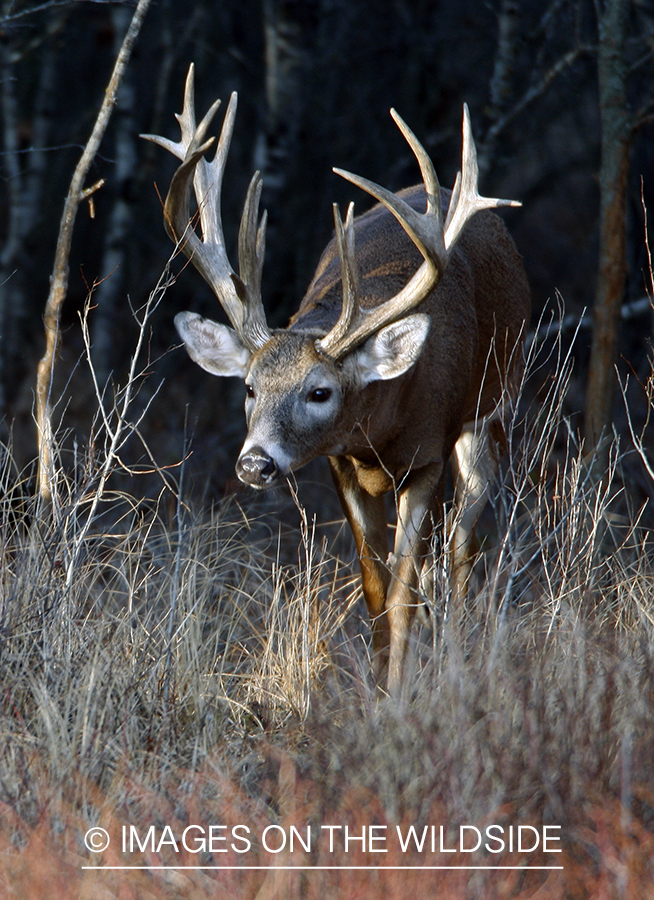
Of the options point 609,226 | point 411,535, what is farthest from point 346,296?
point 609,226

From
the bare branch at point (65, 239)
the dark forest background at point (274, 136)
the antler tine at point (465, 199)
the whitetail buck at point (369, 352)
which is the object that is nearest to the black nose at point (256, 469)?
the whitetail buck at point (369, 352)

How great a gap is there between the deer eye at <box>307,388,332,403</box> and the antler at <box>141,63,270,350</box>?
0.39 m

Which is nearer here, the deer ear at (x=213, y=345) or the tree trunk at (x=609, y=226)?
the deer ear at (x=213, y=345)

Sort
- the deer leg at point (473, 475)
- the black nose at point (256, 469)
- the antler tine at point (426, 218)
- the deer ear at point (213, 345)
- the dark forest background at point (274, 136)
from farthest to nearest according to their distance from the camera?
1. the dark forest background at point (274, 136)
2. the deer leg at point (473, 475)
3. the deer ear at point (213, 345)
4. the antler tine at point (426, 218)
5. the black nose at point (256, 469)

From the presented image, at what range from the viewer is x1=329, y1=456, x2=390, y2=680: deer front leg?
5.32 m

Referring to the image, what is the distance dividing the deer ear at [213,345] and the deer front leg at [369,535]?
750 millimetres

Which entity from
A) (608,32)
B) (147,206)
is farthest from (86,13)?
(608,32)

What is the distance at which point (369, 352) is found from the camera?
4.79m

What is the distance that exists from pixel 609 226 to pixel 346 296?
8.24 feet

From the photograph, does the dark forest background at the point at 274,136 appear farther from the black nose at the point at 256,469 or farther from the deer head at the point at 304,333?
the black nose at the point at 256,469

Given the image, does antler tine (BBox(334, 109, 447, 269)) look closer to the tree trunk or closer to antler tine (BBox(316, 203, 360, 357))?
antler tine (BBox(316, 203, 360, 357))

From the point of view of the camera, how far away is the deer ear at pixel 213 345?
4.96 meters

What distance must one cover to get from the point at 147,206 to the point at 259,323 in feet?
26.9

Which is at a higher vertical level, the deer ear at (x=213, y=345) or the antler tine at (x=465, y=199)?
the antler tine at (x=465, y=199)
